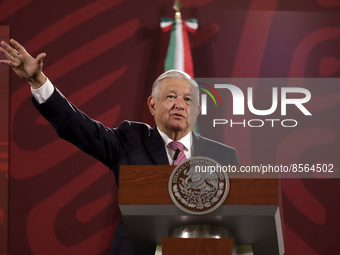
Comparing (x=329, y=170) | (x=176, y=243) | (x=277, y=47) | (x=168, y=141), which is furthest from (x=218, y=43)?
(x=176, y=243)

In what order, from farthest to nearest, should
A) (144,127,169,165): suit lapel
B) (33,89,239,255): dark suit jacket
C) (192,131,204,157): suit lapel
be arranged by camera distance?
(192,131,204,157): suit lapel
(144,127,169,165): suit lapel
(33,89,239,255): dark suit jacket

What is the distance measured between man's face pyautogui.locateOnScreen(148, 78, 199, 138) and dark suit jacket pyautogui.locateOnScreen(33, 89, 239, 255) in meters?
0.07

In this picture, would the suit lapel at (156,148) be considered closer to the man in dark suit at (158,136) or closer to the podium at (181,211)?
the man in dark suit at (158,136)

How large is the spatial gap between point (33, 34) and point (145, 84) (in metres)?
0.79

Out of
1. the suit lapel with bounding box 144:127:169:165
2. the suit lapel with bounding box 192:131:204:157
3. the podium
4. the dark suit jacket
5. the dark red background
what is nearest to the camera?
the podium

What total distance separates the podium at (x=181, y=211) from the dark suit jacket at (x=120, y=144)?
0.72 m

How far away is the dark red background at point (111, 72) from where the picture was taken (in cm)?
340

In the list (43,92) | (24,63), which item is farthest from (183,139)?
(24,63)

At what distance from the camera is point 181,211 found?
1.31m

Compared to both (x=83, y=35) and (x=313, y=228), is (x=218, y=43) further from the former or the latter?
(x=313, y=228)

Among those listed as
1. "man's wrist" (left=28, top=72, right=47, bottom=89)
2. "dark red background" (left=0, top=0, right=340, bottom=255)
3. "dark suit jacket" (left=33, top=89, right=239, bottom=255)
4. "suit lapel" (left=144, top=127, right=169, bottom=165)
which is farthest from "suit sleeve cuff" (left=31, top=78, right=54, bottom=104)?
"dark red background" (left=0, top=0, right=340, bottom=255)

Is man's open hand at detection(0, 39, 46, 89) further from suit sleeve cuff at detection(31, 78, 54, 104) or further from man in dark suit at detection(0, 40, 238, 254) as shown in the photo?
man in dark suit at detection(0, 40, 238, 254)

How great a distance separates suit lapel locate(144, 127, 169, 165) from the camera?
2201 millimetres

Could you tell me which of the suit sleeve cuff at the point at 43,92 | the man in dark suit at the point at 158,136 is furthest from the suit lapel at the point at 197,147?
the suit sleeve cuff at the point at 43,92
